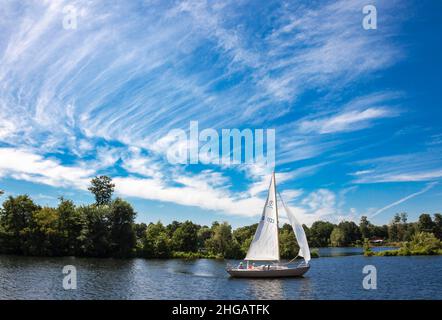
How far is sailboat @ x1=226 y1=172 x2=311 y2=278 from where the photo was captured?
2625 inches

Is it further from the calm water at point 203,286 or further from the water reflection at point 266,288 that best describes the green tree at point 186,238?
the water reflection at point 266,288

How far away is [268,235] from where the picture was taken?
69062mm

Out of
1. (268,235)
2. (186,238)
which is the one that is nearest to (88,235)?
(186,238)

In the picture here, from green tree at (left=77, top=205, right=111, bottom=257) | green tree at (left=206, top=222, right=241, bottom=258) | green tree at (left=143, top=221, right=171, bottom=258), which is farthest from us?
green tree at (left=206, top=222, right=241, bottom=258)

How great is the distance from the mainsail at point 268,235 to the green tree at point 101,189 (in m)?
80.3

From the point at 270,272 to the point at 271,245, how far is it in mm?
5224

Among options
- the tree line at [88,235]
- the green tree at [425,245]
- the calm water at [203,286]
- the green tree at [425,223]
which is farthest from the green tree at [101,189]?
the green tree at [425,223]

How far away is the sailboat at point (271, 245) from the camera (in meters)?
66.7

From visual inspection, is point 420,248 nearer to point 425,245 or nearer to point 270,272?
point 425,245

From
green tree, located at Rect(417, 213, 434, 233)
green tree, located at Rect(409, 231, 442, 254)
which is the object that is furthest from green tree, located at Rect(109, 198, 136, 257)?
green tree, located at Rect(417, 213, 434, 233)

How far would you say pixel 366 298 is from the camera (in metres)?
46.8

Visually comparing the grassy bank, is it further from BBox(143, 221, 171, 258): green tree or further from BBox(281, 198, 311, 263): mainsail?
BBox(281, 198, 311, 263): mainsail

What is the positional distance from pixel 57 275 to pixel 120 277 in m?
10.7

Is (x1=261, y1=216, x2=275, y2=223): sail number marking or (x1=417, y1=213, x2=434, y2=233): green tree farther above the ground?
(x1=261, y1=216, x2=275, y2=223): sail number marking
